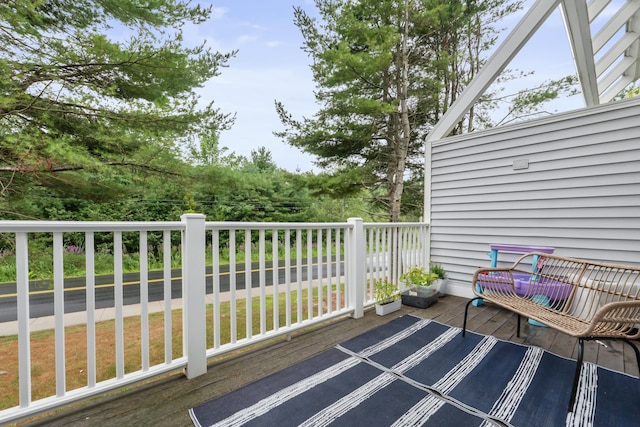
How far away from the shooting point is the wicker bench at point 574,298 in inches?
61.6

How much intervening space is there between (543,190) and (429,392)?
2.61 metres

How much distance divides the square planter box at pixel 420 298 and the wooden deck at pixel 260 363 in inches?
2.8

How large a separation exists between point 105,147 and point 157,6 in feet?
7.08

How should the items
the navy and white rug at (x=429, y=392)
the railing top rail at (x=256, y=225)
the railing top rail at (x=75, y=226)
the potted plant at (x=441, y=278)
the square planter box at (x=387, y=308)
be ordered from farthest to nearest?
1. the potted plant at (x=441, y=278)
2. the square planter box at (x=387, y=308)
3. the railing top rail at (x=256, y=225)
4. the navy and white rug at (x=429, y=392)
5. the railing top rail at (x=75, y=226)

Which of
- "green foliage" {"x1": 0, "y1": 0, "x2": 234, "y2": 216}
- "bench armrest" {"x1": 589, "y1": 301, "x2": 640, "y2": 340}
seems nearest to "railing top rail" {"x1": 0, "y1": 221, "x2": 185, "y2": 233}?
"bench armrest" {"x1": 589, "y1": 301, "x2": 640, "y2": 340}

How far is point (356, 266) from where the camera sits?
2.81 metres

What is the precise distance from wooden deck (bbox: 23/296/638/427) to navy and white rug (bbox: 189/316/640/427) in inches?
4.6

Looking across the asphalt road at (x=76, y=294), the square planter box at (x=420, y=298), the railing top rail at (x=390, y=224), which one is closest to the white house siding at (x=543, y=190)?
the railing top rail at (x=390, y=224)

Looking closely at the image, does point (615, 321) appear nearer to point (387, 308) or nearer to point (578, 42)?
point (387, 308)

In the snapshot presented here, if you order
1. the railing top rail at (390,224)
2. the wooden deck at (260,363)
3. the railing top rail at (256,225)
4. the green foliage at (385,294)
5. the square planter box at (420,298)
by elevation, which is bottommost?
the wooden deck at (260,363)

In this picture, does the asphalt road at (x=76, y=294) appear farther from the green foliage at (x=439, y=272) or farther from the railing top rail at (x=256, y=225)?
the green foliage at (x=439, y=272)

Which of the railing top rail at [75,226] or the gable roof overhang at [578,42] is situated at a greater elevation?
Answer: the gable roof overhang at [578,42]

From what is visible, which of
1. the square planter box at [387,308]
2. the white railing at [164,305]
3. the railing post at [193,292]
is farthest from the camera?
the square planter box at [387,308]

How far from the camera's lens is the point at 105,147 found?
4199 millimetres
